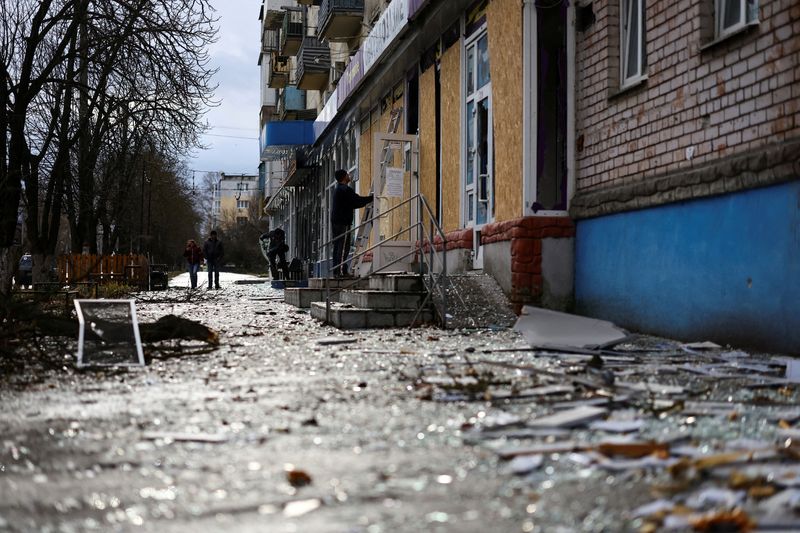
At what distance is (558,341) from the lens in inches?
320

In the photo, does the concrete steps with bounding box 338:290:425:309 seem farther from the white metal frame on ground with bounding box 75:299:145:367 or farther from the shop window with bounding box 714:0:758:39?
the shop window with bounding box 714:0:758:39

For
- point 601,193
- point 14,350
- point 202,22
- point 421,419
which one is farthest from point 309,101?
point 421,419

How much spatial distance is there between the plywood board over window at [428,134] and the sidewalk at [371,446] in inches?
384

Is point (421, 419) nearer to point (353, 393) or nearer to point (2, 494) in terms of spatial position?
point (353, 393)

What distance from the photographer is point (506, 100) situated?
486 inches

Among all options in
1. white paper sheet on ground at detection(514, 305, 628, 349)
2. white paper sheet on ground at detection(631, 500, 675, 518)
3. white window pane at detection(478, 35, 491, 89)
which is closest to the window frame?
white paper sheet on ground at detection(514, 305, 628, 349)

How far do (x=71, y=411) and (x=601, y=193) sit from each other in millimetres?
7212

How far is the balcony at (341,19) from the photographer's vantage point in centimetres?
2886

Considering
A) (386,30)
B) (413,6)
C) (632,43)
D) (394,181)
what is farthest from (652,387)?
(386,30)

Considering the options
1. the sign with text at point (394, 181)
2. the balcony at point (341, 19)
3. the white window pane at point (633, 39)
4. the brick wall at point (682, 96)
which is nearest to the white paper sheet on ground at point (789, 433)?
the brick wall at point (682, 96)

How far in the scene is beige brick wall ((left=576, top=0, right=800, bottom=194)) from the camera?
24.7ft

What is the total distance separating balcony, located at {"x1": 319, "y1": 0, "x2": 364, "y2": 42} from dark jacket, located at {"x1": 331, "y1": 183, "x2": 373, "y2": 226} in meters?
13.5

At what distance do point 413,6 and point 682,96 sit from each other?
24.0ft

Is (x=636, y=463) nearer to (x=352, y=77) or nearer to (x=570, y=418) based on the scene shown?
A: (x=570, y=418)
